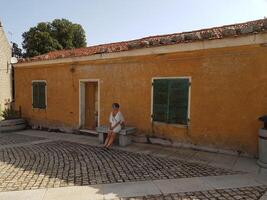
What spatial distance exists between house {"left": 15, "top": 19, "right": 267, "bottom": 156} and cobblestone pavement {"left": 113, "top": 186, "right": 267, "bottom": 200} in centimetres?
218

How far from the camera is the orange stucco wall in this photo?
21.0 ft

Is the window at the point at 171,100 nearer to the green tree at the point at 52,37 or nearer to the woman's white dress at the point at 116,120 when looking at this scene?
the woman's white dress at the point at 116,120

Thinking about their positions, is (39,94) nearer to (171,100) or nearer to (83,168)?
(171,100)

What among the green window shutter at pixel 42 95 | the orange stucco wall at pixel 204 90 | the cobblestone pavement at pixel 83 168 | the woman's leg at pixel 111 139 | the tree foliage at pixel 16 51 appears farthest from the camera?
the tree foliage at pixel 16 51

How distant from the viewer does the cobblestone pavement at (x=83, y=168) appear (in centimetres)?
522

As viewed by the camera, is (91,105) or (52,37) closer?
(91,105)

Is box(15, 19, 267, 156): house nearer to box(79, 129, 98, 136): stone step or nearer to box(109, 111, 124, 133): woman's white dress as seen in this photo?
box(79, 129, 98, 136): stone step

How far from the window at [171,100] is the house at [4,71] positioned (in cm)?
1520

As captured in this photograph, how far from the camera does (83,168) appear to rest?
5988 mm

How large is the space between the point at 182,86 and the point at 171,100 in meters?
0.56

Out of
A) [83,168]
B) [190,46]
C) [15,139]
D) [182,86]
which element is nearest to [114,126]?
[83,168]

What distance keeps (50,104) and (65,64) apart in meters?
2.11

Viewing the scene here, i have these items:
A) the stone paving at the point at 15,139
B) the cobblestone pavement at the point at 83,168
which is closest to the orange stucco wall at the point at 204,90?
the cobblestone pavement at the point at 83,168

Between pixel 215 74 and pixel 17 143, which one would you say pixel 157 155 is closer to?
pixel 215 74
